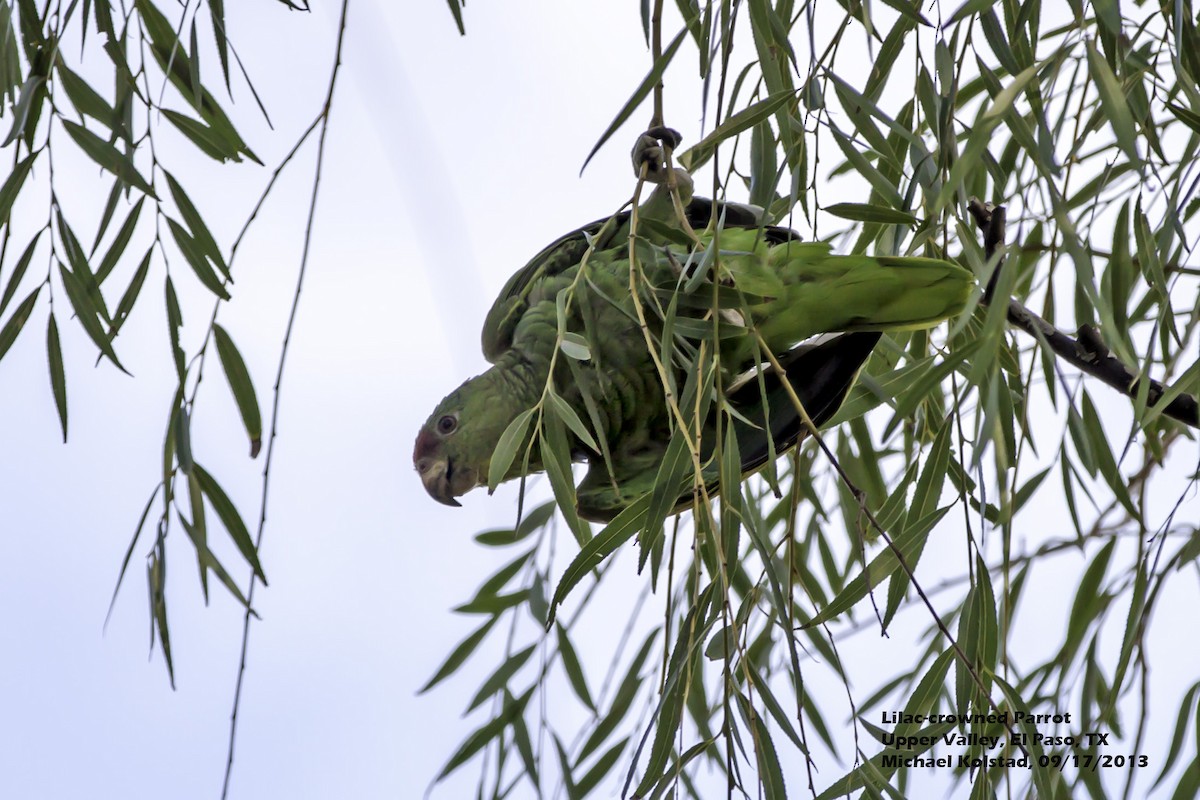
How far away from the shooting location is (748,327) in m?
0.94

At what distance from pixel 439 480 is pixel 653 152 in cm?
68

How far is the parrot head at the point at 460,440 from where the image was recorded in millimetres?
1587

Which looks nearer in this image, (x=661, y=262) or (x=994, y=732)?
(x=994, y=732)

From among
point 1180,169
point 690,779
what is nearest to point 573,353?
point 1180,169

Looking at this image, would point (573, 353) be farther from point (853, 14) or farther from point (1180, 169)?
point (1180, 169)

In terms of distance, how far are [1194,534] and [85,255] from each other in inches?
48.6

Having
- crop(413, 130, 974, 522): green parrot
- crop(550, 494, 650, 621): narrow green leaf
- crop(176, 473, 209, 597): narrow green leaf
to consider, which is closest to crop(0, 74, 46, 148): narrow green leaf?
crop(176, 473, 209, 597): narrow green leaf

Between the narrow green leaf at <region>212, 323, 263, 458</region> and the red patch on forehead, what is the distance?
1.19ft

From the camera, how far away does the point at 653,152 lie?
1121 millimetres

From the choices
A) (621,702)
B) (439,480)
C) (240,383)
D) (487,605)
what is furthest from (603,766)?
(240,383)

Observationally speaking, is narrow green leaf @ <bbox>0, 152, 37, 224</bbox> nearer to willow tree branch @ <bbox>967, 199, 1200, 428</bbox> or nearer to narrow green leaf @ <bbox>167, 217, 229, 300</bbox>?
narrow green leaf @ <bbox>167, 217, 229, 300</bbox>

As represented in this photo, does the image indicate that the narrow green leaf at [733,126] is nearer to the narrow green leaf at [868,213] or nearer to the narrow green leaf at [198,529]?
the narrow green leaf at [868,213]

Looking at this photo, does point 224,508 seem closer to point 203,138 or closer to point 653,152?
point 203,138

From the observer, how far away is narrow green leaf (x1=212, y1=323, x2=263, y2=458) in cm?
129
